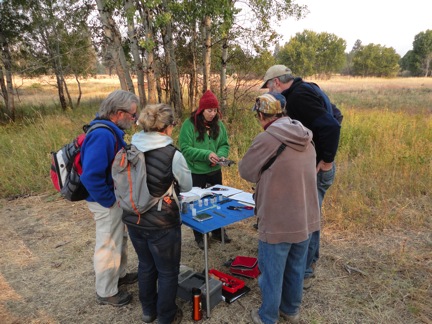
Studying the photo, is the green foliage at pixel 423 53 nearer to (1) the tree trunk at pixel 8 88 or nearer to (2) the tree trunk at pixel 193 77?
(2) the tree trunk at pixel 193 77

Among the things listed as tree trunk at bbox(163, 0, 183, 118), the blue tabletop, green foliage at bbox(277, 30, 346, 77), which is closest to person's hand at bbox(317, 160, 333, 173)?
the blue tabletop

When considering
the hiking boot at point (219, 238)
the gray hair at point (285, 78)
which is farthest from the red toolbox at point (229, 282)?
the gray hair at point (285, 78)

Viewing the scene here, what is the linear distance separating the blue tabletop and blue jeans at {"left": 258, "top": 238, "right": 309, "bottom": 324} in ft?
1.32

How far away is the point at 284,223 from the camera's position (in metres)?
2.01

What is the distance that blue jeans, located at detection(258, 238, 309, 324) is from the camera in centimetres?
213

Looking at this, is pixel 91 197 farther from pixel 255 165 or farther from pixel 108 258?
pixel 255 165

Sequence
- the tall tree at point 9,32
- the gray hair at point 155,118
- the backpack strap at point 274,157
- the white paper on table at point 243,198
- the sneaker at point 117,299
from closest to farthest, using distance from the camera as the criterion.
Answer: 1. the backpack strap at point 274,157
2. the gray hair at point 155,118
3. the sneaker at point 117,299
4. the white paper on table at point 243,198
5. the tall tree at point 9,32

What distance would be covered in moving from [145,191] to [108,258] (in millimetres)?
1012

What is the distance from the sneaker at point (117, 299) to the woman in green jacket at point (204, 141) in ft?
4.72

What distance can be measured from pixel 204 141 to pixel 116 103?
4.30ft

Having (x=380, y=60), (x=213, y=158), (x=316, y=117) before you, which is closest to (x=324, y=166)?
(x=316, y=117)

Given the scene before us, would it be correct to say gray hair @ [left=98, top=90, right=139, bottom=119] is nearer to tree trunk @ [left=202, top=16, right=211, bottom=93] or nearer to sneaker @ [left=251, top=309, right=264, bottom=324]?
sneaker @ [left=251, top=309, right=264, bottom=324]

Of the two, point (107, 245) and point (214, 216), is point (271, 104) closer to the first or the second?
point (214, 216)

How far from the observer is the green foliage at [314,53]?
57.1 m
